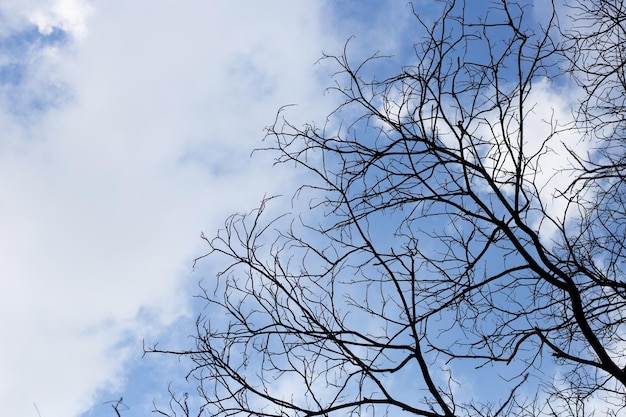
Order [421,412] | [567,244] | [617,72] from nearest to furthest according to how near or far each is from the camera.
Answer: [421,412], [567,244], [617,72]

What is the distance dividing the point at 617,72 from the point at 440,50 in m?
1.21

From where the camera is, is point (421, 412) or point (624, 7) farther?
point (624, 7)

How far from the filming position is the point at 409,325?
11.2 ft

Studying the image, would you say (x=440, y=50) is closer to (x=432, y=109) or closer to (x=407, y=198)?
(x=432, y=109)

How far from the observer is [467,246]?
11.8 ft

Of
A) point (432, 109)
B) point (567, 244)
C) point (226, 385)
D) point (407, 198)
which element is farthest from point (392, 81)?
point (226, 385)

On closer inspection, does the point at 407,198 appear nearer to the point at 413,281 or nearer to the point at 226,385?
the point at 413,281

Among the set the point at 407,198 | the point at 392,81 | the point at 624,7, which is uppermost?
the point at 624,7

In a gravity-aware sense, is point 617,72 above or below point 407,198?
above

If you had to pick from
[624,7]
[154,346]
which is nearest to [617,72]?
[624,7]

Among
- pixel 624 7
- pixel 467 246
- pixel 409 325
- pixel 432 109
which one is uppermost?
pixel 624 7

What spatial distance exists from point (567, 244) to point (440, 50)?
1.30 metres

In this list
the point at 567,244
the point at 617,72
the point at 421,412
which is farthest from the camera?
the point at 617,72

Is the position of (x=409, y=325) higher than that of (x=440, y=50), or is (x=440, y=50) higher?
(x=440, y=50)
